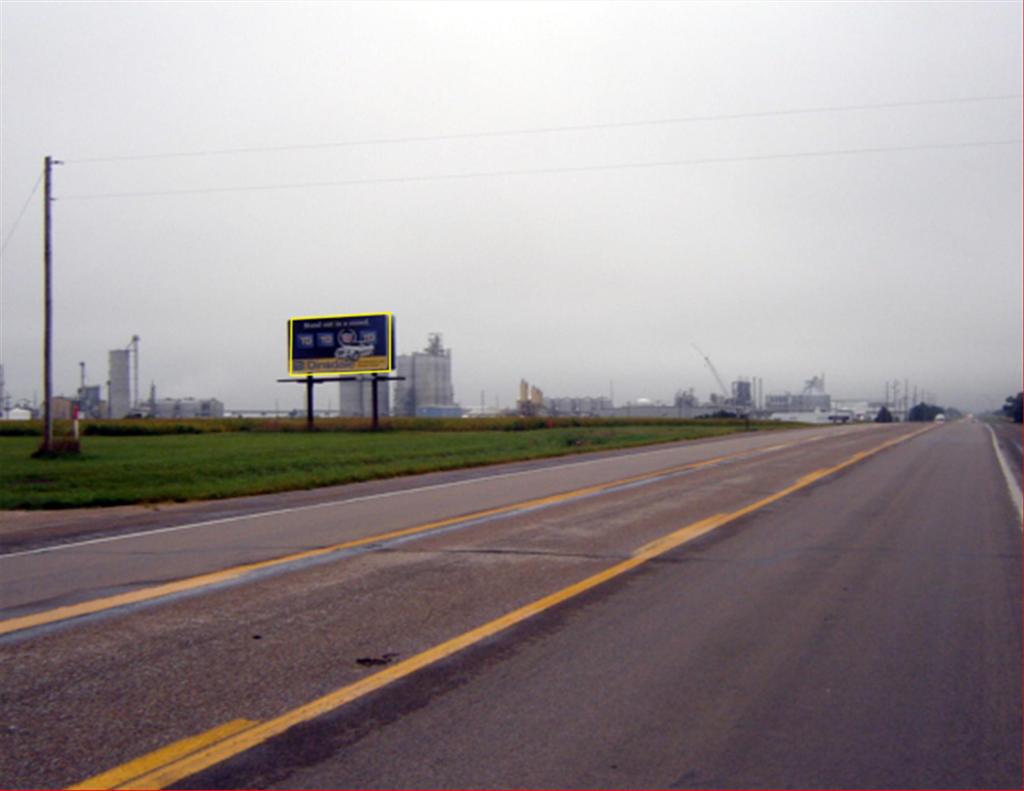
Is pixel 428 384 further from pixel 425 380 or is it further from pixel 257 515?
pixel 257 515

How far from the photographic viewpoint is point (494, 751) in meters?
5.04

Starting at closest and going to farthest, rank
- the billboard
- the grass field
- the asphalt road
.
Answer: the asphalt road, the grass field, the billboard

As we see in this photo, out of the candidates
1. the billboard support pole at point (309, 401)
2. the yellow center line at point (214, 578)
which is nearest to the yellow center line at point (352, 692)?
the yellow center line at point (214, 578)

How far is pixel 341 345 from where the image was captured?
190 feet

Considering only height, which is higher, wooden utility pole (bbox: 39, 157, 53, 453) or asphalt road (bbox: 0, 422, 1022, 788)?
wooden utility pole (bbox: 39, 157, 53, 453)

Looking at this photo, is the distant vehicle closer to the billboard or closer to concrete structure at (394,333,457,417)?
the billboard

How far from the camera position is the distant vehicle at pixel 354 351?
5756cm

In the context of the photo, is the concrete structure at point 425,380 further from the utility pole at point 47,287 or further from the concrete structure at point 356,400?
the utility pole at point 47,287

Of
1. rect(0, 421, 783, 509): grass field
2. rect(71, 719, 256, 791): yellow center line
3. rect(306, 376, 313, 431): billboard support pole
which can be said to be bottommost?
rect(71, 719, 256, 791): yellow center line

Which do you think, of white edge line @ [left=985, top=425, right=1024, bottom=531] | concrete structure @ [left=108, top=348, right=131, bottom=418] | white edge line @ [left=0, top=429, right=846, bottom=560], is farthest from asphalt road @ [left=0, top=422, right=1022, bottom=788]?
concrete structure @ [left=108, top=348, right=131, bottom=418]

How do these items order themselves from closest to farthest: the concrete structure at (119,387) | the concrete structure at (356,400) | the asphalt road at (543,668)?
1. the asphalt road at (543,668)
2. the concrete structure at (119,387)
3. the concrete structure at (356,400)

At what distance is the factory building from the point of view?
12162cm

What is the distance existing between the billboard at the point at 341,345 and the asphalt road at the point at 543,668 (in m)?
45.5

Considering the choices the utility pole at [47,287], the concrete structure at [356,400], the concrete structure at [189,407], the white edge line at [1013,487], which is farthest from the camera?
the concrete structure at [189,407]
